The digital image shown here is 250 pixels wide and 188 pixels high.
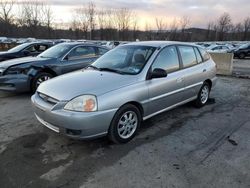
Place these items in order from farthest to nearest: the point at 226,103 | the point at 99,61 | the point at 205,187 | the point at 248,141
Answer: the point at 226,103 → the point at 99,61 → the point at 248,141 → the point at 205,187

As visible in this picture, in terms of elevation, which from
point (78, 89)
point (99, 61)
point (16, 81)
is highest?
point (99, 61)

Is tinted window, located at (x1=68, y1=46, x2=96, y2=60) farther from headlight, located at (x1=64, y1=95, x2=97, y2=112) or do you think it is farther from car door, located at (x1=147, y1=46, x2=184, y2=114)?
headlight, located at (x1=64, y1=95, x2=97, y2=112)

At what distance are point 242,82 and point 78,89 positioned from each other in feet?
24.6

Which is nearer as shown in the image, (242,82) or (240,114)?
(240,114)

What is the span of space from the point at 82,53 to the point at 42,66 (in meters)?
1.30

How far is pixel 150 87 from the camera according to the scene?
3799 mm

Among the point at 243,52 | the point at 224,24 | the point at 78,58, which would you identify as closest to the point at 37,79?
the point at 78,58

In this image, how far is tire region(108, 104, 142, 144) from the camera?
3.38 meters

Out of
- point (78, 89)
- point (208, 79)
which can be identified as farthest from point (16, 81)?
point (208, 79)

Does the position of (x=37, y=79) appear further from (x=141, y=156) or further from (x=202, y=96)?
(x=202, y=96)

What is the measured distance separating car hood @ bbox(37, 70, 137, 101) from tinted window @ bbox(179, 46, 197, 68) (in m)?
1.53

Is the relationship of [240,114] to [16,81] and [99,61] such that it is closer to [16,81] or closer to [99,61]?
[99,61]

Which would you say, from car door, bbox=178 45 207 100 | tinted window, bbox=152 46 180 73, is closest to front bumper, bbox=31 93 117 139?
tinted window, bbox=152 46 180 73

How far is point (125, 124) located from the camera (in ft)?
11.7
